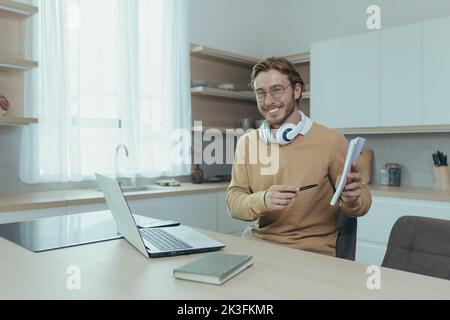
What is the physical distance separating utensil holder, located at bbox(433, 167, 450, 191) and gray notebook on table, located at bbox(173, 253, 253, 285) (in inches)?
99.5

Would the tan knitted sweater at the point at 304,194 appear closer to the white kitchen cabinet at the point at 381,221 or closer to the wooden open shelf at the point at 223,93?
the white kitchen cabinet at the point at 381,221

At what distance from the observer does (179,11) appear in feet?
12.0

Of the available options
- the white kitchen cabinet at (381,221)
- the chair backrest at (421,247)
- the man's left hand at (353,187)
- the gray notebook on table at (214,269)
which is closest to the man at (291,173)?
the man's left hand at (353,187)

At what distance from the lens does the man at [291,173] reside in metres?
1.73

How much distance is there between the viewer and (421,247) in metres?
1.35

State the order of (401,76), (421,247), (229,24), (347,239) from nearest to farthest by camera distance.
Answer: (421,247) < (347,239) < (401,76) < (229,24)

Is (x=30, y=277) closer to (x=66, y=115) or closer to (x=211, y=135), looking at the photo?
(x=66, y=115)

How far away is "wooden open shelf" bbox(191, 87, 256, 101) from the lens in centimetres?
373

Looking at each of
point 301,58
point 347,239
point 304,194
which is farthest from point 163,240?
point 301,58

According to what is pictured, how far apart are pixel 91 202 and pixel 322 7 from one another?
9.36 feet

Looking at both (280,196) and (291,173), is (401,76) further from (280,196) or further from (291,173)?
(280,196)

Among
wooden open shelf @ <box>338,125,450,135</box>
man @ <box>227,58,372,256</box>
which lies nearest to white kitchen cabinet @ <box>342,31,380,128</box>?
wooden open shelf @ <box>338,125,450,135</box>

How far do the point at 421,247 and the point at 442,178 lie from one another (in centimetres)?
208
